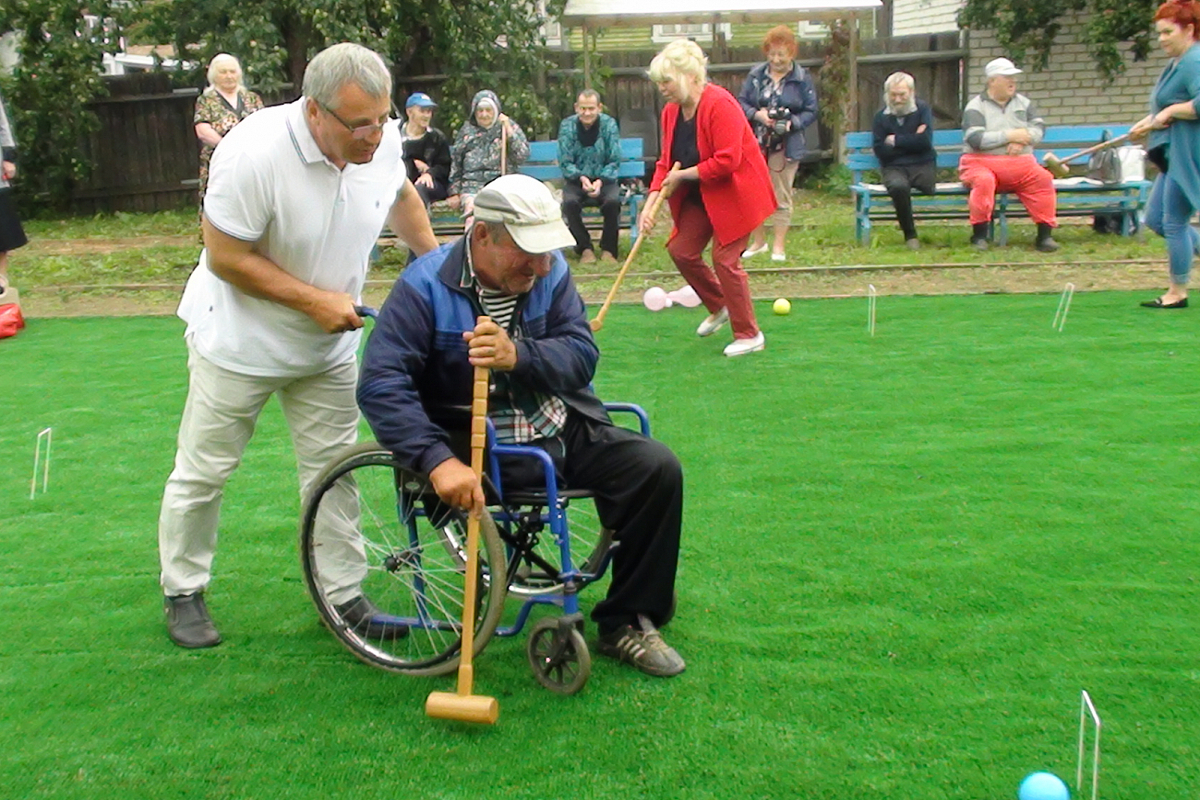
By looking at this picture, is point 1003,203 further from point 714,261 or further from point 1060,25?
point 1060,25

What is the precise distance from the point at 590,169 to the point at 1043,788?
9.46 meters

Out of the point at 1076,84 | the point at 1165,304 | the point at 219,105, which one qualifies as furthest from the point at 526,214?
the point at 1076,84

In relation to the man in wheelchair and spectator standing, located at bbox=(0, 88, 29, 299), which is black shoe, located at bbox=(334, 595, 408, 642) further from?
spectator standing, located at bbox=(0, 88, 29, 299)

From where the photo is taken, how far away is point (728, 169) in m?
7.22

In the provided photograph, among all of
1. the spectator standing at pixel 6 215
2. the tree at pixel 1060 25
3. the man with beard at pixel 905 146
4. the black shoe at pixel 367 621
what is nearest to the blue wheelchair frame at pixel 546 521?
the black shoe at pixel 367 621

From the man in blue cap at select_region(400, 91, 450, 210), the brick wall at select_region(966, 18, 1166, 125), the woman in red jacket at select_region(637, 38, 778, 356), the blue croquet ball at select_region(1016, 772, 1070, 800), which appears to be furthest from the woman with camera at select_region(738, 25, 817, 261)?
the blue croquet ball at select_region(1016, 772, 1070, 800)

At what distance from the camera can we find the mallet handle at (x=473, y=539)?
3.30m

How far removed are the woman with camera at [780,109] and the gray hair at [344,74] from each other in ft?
28.2

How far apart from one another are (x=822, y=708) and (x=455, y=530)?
1.28 m

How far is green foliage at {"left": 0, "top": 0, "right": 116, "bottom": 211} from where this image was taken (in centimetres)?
1619

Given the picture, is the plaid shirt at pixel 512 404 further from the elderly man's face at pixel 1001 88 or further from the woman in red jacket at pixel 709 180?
the elderly man's face at pixel 1001 88

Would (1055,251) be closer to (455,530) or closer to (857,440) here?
(857,440)

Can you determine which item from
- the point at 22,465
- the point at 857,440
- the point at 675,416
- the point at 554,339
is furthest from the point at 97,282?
the point at 554,339

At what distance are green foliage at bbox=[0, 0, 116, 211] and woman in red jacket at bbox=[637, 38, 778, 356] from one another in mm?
11263
